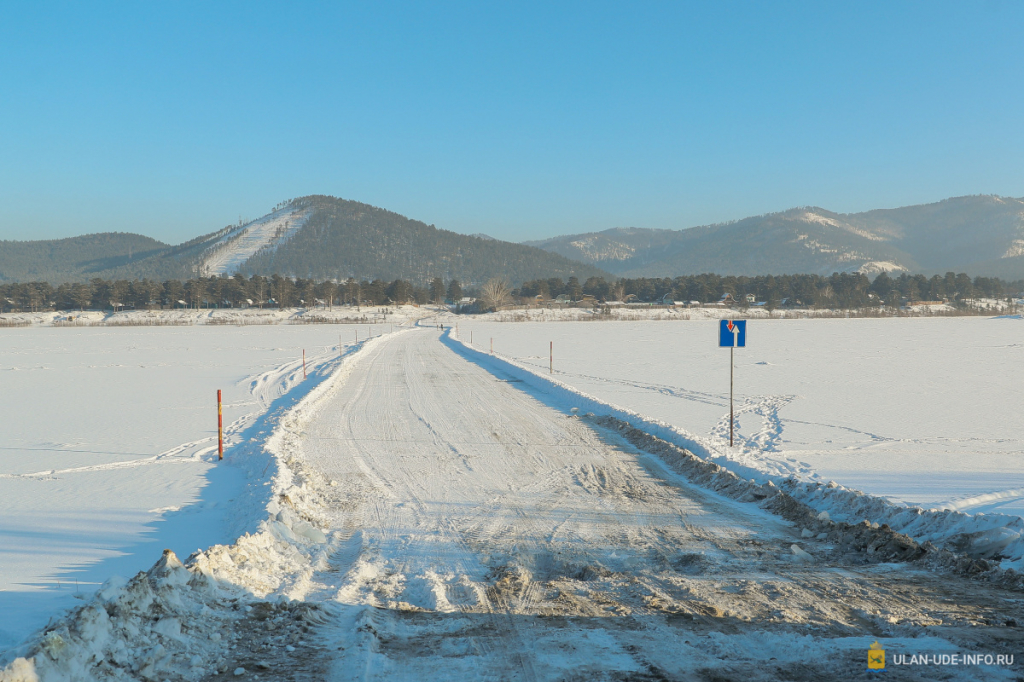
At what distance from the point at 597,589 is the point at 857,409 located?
1387 cm

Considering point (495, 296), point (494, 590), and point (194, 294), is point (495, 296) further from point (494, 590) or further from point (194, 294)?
point (494, 590)

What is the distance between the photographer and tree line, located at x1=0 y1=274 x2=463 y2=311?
365 ft

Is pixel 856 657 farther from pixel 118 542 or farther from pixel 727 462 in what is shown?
pixel 118 542

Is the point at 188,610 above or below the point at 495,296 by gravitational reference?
below

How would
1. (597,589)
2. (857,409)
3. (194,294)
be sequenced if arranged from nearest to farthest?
(597,589)
(857,409)
(194,294)

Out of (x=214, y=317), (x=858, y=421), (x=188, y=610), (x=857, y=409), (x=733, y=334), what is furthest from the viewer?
(x=214, y=317)

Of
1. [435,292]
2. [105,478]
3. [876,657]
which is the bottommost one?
[105,478]

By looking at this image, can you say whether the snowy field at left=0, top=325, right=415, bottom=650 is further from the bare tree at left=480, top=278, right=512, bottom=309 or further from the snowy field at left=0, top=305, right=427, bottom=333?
the bare tree at left=480, top=278, right=512, bottom=309

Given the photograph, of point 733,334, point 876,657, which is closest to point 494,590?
point 876,657

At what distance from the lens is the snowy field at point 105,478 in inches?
229

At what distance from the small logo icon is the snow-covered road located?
60mm

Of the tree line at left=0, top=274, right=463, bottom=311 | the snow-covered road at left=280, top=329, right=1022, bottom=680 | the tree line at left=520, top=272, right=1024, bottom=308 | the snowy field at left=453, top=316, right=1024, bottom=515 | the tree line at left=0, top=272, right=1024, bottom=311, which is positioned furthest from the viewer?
the tree line at left=520, top=272, right=1024, bottom=308

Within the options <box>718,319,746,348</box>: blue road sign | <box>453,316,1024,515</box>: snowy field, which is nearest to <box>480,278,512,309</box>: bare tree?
<box>453,316,1024,515</box>: snowy field

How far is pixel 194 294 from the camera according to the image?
114500mm
